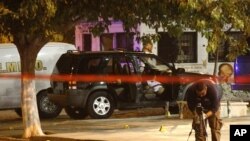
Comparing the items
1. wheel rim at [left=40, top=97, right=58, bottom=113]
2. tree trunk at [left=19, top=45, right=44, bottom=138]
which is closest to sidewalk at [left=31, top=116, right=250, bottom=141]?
tree trunk at [left=19, top=45, right=44, bottom=138]

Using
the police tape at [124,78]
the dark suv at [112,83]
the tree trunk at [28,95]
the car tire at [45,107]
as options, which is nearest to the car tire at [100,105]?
the dark suv at [112,83]

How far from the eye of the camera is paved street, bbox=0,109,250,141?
558 inches

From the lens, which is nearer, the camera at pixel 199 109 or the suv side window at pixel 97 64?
the camera at pixel 199 109

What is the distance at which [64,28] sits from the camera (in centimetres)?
1495

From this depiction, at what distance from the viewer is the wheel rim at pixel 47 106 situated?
66.5 feet

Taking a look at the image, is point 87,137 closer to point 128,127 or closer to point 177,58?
point 128,127

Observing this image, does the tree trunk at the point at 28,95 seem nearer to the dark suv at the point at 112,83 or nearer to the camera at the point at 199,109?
the dark suv at the point at 112,83

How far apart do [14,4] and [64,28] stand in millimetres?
1730

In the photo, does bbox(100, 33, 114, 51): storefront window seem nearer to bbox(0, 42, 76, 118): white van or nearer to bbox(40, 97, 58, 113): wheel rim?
bbox(0, 42, 76, 118): white van

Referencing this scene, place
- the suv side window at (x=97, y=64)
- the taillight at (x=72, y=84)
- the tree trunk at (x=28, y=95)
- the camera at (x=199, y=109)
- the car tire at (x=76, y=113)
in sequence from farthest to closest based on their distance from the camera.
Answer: the car tire at (x=76, y=113)
the suv side window at (x=97, y=64)
the taillight at (x=72, y=84)
the tree trunk at (x=28, y=95)
the camera at (x=199, y=109)

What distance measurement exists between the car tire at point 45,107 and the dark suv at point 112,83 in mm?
1075

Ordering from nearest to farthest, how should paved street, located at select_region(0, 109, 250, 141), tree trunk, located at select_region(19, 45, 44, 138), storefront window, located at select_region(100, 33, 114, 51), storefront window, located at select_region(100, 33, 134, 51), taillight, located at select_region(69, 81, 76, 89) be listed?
paved street, located at select_region(0, 109, 250, 141) < tree trunk, located at select_region(19, 45, 44, 138) < taillight, located at select_region(69, 81, 76, 89) < storefront window, located at select_region(100, 33, 134, 51) < storefront window, located at select_region(100, 33, 114, 51)

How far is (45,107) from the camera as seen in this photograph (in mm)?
20391

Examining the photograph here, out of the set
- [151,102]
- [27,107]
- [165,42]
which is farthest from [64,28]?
[165,42]
